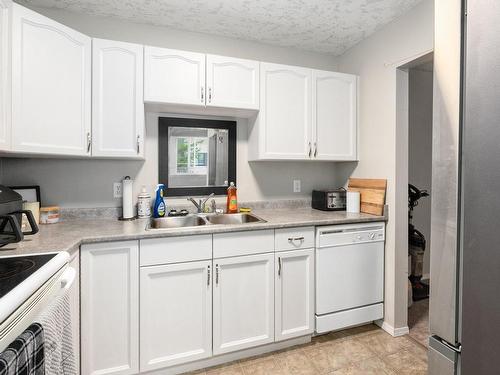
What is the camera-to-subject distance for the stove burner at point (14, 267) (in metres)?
0.89

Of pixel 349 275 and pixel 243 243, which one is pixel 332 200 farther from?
pixel 243 243

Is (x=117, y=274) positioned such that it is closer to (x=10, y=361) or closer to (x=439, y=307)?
(x=10, y=361)

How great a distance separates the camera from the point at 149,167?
2.15 meters

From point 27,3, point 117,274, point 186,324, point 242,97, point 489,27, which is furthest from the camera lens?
point 242,97

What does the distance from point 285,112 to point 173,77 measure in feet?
2.97

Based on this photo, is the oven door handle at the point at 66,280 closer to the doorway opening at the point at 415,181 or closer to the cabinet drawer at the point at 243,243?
the cabinet drawer at the point at 243,243

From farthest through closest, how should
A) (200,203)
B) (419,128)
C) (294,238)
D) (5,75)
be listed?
(419,128)
(200,203)
(294,238)
(5,75)

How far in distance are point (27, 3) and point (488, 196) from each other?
273 centimetres

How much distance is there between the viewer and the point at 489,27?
19.3 inches

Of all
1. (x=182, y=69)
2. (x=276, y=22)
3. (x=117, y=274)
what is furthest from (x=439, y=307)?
(x=276, y=22)

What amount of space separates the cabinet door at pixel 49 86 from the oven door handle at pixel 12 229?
409 mm

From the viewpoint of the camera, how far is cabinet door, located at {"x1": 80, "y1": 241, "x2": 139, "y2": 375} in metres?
1.44

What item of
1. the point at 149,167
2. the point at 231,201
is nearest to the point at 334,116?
the point at 231,201

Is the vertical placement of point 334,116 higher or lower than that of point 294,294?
higher
